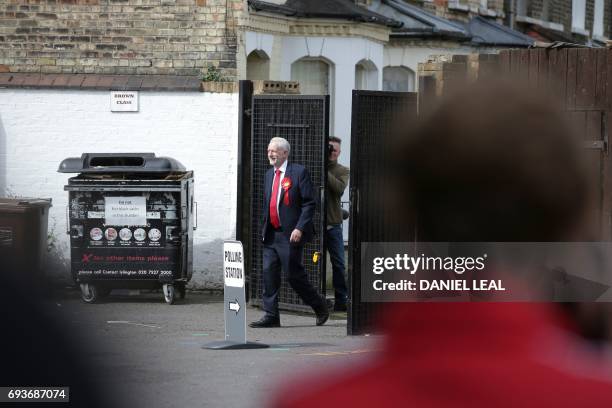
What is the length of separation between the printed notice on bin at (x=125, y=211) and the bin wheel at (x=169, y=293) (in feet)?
2.38

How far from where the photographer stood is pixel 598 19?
104ft

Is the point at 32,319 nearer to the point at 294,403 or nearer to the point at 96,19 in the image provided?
A: the point at 294,403

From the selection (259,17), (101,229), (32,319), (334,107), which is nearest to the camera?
(32,319)

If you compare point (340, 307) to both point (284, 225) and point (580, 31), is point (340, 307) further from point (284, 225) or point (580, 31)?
point (580, 31)

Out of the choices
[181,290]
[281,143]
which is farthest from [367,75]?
[281,143]

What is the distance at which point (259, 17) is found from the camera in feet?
57.5

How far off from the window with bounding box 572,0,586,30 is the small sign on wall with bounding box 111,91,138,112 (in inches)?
670

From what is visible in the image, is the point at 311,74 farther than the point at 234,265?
Yes

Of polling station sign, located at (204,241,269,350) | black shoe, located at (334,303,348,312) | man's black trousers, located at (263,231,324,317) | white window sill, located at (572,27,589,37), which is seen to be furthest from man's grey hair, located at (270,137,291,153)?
white window sill, located at (572,27,589,37)

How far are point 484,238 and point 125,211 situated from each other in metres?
12.2

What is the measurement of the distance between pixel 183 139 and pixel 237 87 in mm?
888

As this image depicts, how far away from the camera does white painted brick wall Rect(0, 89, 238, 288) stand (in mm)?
15273

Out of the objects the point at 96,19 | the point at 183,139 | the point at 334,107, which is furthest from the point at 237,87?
the point at 334,107

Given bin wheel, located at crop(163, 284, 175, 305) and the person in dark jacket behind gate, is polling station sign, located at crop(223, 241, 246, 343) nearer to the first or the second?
the person in dark jacket behind gate
